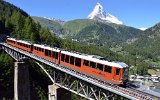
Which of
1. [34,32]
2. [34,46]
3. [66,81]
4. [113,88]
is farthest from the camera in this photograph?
[34,32]

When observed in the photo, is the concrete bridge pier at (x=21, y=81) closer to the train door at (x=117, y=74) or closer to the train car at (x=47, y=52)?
the train car at (x=47, y=52)

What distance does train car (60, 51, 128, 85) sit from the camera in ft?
122

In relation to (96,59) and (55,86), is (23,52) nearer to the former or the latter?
(55,86)

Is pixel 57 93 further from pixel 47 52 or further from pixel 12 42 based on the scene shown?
pixel 12 42

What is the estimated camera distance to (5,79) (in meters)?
83.8

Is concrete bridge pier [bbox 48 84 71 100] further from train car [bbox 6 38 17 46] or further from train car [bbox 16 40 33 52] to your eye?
train car [bbox 6 38 17 46]

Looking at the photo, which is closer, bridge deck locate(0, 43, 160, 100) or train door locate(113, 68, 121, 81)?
bridge deck locate(0, 43, 160, 100)

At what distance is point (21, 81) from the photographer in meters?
69.0

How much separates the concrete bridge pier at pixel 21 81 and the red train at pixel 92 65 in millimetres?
11152

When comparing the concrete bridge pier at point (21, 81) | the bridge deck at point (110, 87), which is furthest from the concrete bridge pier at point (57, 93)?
the concrete bridge pier at point (21, 81)

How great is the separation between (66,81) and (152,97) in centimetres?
2231

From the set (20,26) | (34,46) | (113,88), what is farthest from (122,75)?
(20,26)

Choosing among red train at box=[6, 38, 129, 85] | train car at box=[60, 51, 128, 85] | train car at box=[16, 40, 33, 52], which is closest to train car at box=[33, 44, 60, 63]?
red train at box=[6, 38, 129, 85]

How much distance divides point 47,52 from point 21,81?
1412 centimetres
